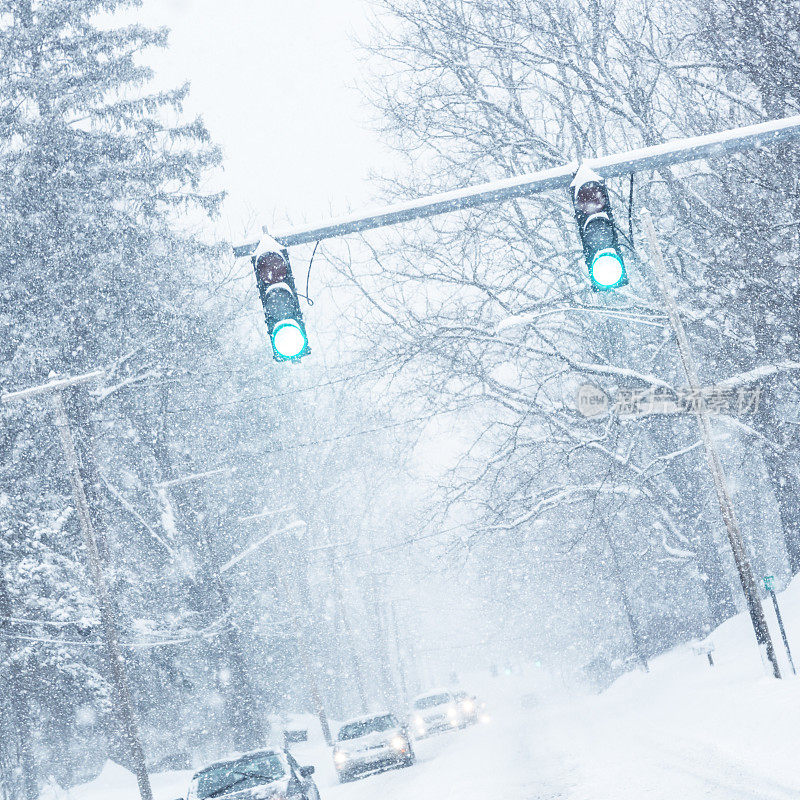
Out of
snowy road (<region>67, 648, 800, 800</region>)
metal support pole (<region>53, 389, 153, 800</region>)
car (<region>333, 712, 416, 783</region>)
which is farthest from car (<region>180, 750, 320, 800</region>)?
car (<region>333, 712, 416, 783</region>)

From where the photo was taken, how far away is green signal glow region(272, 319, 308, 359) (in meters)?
7.00

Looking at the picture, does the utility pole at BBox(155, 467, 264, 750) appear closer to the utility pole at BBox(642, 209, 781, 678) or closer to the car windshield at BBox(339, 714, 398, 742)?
the car windshield at BBox(339, 714, 398, 742)

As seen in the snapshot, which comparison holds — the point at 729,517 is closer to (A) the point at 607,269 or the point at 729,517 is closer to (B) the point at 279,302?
(A) the point at 607,269

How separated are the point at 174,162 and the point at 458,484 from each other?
1180 centimetres

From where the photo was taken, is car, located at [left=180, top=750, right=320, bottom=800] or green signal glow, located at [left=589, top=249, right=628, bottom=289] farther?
car, located at [left=180, top=750, right=320, bottom=800]

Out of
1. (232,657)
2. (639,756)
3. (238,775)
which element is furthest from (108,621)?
(232,657)

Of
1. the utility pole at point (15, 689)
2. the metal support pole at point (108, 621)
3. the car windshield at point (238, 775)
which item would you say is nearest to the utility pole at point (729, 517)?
the car windshield at point (238, 775)

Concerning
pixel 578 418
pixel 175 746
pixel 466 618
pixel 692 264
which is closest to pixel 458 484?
pixel 578 418

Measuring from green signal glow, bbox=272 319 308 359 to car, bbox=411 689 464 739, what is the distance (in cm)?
2912

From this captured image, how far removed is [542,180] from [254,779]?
9757 millimetres

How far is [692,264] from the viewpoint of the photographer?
2328 centimetres

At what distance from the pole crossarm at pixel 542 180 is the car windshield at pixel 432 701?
97.0 feet

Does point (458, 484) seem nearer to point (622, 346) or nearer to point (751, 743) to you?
point (622, 346)

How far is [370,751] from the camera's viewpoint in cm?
2231
